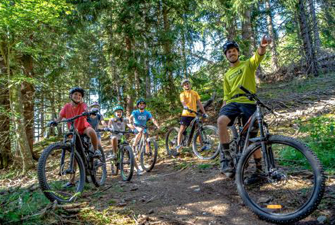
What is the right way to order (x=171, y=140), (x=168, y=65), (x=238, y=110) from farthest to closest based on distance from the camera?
(x=168, y=65), (x=171, y=140), (x=238, y=110)

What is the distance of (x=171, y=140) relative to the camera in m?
8.44

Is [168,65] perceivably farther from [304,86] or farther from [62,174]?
[62,174]

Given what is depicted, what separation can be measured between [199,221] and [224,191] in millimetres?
1160

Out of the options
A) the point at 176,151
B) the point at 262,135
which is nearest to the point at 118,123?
the point at 176,151

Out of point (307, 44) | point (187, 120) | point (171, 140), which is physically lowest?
point (171, 140)

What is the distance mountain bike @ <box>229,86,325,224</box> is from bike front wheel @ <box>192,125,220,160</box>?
3301 millimetres

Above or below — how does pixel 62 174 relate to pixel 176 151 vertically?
above

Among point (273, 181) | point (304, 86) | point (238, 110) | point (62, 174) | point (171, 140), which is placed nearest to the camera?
point (273, 181)

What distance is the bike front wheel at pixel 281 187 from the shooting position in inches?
96.0

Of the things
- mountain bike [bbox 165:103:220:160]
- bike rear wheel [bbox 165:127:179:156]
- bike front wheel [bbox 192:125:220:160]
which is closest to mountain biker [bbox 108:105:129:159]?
bike rear wheel [bbox 165:127:179:156]

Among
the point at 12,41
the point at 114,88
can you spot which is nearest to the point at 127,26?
the point at 12,41

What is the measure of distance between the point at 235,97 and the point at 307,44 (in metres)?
10.1

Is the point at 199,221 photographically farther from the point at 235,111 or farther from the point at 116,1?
the point at 116,1

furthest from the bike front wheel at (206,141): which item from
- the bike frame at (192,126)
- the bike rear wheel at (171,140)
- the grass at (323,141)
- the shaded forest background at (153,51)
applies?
the shaded forest background at (153,51)
